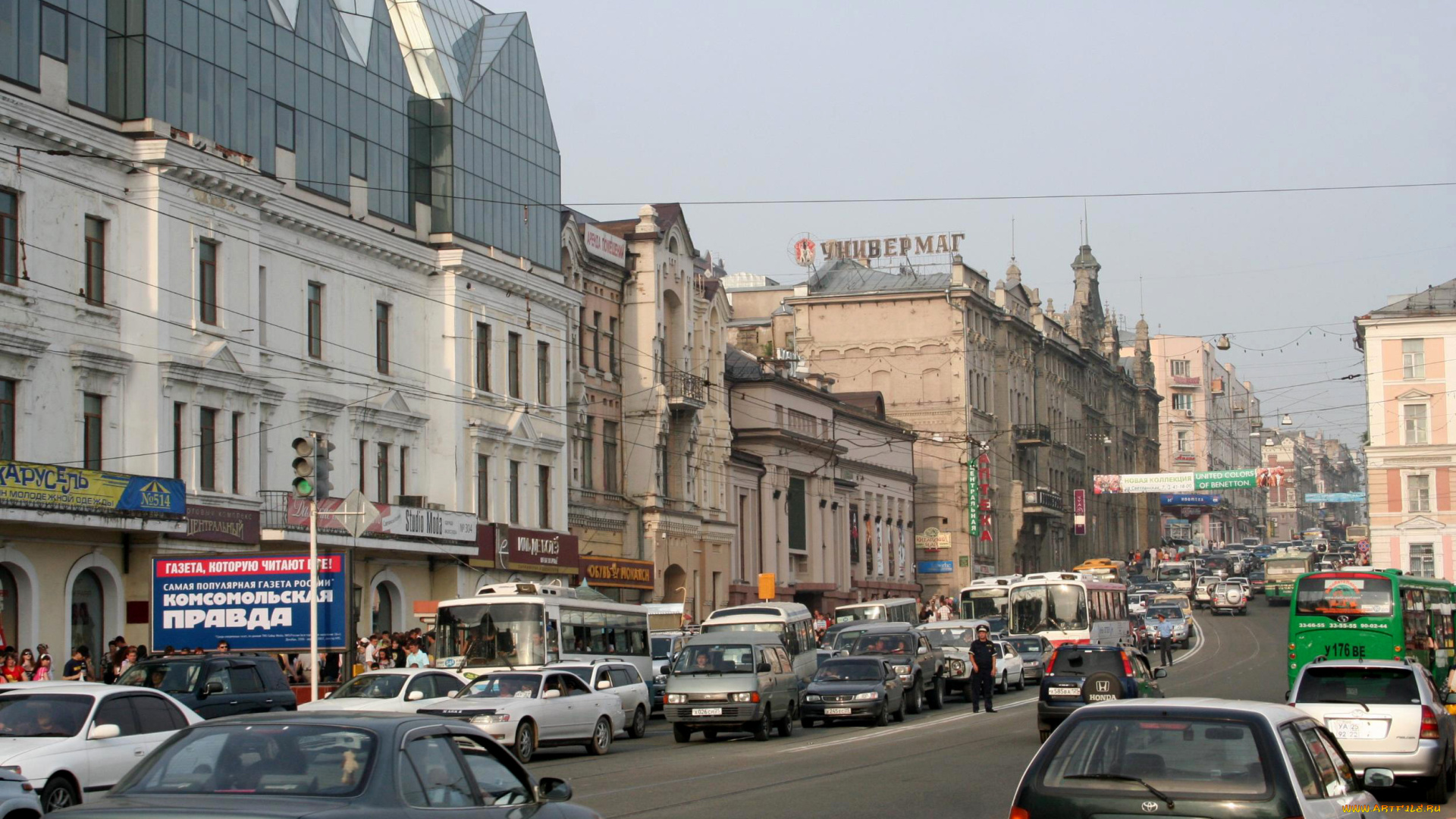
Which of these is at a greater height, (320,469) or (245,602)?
(320,469)

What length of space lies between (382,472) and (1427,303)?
61.7 metres

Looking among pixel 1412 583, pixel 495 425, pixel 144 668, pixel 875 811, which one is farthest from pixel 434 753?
pixel 495 425

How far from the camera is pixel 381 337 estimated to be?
44.3m

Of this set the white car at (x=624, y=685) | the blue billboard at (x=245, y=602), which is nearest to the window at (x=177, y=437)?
the blue billboard at (x=245, y=602)

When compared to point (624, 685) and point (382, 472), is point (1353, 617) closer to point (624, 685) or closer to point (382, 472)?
point (624, 685)

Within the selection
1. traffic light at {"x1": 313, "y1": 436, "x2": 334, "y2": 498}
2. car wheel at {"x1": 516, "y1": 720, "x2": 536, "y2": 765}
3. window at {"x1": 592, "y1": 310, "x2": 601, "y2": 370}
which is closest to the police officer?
car wheel at {"x1": 516, "y1": 720, "x2": 536, "y2": 765}

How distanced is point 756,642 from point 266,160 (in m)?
17.3

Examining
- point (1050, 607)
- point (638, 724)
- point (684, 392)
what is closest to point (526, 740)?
point (638, 724)

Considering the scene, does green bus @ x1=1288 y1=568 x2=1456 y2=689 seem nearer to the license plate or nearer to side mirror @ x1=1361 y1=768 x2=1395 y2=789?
the license plate

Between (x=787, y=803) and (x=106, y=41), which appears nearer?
(x=787, y=803)

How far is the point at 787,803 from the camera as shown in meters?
17.5

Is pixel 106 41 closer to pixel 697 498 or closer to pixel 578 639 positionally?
pixel 578 639

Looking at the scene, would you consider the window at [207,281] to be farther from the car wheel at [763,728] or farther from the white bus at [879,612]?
the white bus at [879,612]

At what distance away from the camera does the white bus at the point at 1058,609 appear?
49156 millimetres
